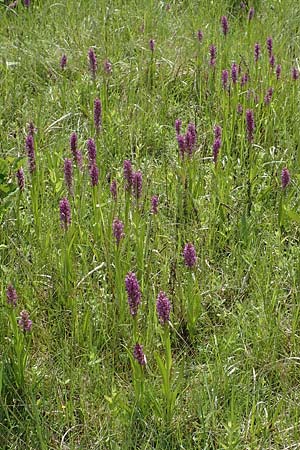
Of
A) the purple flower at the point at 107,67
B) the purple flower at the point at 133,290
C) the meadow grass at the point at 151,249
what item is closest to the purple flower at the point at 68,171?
the meadow grass at the point at 151,249

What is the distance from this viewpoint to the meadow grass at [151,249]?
2.13 metres

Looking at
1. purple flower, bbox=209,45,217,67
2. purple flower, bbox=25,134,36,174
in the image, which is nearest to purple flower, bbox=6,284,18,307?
purple flower, bbox=25,134,36,174

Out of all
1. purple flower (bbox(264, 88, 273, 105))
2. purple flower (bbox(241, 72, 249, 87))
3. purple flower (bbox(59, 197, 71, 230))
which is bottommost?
purple flower (bbox(264, 88, 273, 105))

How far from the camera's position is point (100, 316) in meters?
2.46

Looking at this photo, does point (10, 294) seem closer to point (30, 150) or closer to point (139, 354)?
point (139, 354)

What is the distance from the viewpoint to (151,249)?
2695 mm

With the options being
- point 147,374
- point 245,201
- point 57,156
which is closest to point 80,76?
point 57,156

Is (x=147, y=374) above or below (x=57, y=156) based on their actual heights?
below

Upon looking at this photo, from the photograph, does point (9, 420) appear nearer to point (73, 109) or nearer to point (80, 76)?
point (73, 109)

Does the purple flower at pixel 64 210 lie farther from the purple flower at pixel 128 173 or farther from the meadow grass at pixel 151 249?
the purple flower at pixel 128 173

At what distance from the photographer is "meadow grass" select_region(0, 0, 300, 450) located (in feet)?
6.99

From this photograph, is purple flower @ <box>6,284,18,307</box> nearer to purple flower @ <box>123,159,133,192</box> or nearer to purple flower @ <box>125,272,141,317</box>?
purple flower @ <box>125,272,141,317</box>

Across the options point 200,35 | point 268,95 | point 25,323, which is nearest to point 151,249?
point 25,323

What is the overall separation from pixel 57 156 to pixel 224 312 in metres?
1.19
